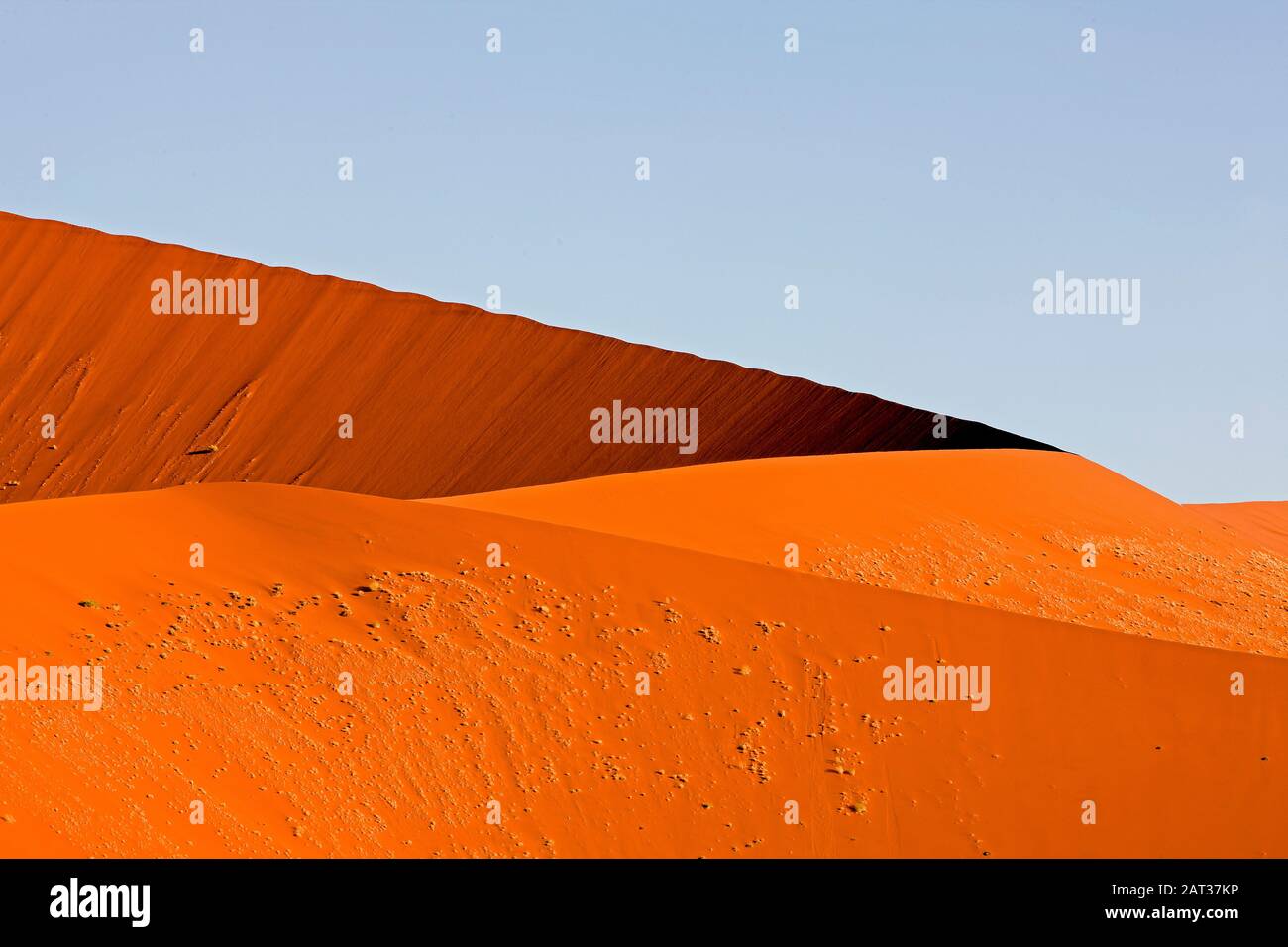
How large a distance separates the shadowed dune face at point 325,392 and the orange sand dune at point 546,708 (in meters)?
23.9

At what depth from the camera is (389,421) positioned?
145 ft

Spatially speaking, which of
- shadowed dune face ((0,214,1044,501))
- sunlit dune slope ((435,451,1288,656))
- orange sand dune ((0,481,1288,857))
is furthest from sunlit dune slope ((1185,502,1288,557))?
orange sand dune ((0,481,1288,857))

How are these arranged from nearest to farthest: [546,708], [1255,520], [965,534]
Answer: [546,708], [965,534], [1255,520]

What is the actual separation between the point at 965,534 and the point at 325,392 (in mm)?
24583

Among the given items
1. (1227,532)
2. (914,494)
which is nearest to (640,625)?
(914,494)

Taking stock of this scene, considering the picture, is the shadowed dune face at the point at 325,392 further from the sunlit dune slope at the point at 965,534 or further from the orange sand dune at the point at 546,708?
the orange sand dune at the point at 546,708

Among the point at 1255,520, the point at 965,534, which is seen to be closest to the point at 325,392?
the point at 965,534

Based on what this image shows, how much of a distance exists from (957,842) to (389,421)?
106 feet

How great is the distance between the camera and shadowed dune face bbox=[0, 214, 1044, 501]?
42.0m

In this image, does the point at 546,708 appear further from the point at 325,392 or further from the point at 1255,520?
the point at 1255,520

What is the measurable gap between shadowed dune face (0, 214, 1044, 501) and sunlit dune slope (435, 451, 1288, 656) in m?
11.8

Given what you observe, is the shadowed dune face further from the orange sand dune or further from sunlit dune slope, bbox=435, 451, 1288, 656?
the orange sand dune

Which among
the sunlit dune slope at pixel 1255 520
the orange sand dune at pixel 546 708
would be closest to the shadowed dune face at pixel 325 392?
the sunlit dune slope at pixel 1255 520

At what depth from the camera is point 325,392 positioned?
44.6 m
